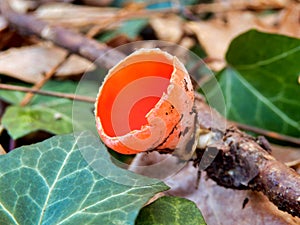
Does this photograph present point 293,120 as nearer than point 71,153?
No

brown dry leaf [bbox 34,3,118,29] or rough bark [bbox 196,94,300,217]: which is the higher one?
rough bark [bbox 196,94,300,217]

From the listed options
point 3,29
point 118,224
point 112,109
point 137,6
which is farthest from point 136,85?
point 137,6

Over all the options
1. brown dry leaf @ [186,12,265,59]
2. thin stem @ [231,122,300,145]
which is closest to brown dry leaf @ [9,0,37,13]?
brown dry leaf @ [186,12,265,59]

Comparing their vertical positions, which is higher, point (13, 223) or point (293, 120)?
point (13, 223)

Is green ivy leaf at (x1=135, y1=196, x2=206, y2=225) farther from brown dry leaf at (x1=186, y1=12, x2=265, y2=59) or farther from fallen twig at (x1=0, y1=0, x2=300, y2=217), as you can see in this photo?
brown dry leaf at (x1=186, y1=12, x2=265, y2=59)

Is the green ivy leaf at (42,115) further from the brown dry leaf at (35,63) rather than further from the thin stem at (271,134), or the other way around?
the thin stem at (271,134)

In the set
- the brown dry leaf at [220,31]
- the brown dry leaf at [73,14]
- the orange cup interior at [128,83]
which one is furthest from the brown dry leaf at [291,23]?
the orange cup interior at [128,83]

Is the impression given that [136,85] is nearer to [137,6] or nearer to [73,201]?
[73,201]
